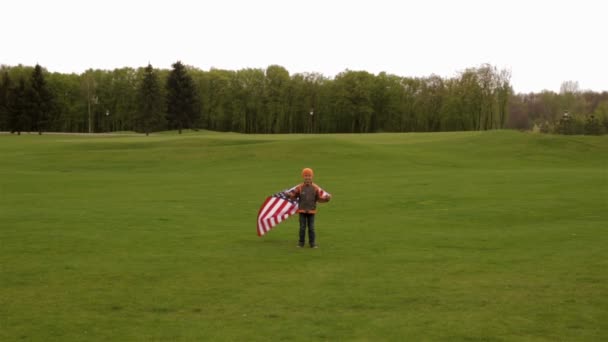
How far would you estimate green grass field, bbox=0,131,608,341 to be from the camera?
9.07 m

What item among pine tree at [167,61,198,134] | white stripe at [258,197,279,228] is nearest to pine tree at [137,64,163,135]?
pine tree at [167,61,198,134]

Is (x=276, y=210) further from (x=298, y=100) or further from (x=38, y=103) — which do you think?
(x=298, y=100)

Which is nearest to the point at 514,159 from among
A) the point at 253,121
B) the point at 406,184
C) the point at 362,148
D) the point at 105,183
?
the point at 362,148

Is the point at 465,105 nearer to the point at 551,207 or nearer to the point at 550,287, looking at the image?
the point at 551,207

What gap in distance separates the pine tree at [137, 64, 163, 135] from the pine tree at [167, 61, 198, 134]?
3361 mm

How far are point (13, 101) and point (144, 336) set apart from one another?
105 metres

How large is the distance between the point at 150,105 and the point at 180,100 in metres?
6.63

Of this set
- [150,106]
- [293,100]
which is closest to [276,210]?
[150,106]

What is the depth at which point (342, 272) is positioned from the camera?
1258cm

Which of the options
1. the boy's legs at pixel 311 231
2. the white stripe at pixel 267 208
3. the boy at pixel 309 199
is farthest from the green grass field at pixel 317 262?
the white stripe at pixel 267 208

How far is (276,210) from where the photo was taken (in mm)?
16047

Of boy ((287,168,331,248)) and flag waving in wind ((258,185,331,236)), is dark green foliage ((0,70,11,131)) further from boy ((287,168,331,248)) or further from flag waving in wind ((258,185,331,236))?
boy ((287,168,331,248))

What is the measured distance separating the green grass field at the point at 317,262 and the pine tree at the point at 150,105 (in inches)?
2763

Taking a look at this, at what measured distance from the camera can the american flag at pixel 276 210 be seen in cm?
1592
